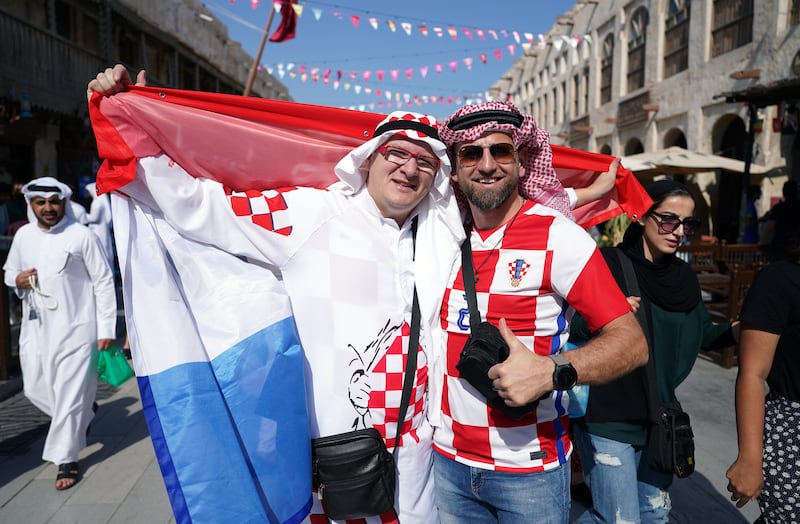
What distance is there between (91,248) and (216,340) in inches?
111

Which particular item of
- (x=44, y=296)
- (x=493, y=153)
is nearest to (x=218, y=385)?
(x=493, y=153)

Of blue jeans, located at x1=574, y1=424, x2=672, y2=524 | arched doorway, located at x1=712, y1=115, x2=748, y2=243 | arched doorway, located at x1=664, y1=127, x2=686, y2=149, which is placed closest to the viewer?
blue jeans, located at x1=574, y1=424, x2=672, y2=524

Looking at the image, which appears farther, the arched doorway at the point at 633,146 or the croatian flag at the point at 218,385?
the arched doorway at the point at 633,146

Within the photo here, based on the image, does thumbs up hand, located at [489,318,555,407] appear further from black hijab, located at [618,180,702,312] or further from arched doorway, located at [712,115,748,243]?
arched doorway, located at [712,115,748,243]

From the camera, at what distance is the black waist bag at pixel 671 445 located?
211cm

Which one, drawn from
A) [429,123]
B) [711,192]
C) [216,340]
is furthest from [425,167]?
[711,192]

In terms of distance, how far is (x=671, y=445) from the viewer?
2.12m

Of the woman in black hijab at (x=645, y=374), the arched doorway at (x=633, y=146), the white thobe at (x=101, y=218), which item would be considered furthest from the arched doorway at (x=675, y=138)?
the woman in black hijab at (x=645, y=374)

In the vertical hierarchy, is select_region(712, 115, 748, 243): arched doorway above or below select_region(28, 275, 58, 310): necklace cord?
above

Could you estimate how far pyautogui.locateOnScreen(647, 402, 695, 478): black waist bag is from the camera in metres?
2.11

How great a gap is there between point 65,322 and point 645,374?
12.5ft

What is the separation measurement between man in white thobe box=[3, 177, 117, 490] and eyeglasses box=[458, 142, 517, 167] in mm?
3161

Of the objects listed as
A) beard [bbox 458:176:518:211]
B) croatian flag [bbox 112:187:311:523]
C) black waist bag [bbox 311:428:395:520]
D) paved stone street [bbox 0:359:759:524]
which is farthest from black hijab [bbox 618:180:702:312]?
paved stone street [bbox 0:359:759:524]

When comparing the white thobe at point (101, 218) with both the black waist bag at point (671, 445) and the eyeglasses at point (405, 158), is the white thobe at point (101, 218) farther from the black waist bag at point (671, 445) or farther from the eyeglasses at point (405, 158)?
the black waist bag at point (671, 445)
